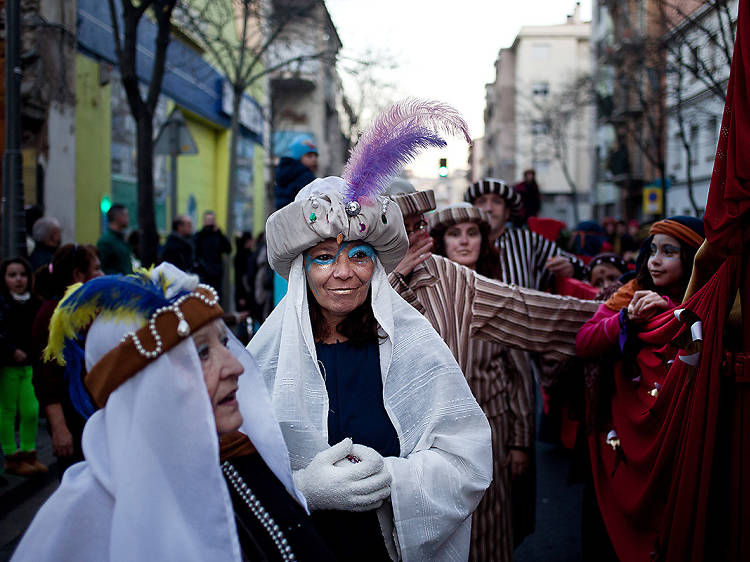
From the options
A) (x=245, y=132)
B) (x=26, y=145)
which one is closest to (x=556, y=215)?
(x=245, y=132)

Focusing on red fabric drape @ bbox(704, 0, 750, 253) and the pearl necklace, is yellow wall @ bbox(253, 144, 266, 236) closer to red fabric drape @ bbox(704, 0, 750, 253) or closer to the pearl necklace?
red fabric drape @ bbox(704, 0, 750, 253)

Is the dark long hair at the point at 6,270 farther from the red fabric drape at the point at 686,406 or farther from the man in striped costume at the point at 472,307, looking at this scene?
the red fabric drape at the point at 686,406

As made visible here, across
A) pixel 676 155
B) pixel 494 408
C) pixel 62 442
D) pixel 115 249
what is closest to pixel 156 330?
pixel 494 408

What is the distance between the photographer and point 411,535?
2.11 m

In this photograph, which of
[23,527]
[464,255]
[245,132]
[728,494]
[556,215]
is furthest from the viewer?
[556,215]

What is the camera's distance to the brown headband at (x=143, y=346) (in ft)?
5.06

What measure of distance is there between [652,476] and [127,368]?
7.34 feet

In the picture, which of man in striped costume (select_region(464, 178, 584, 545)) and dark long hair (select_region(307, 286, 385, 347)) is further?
man in striped costume (select_region(464, 178, 584, 545))

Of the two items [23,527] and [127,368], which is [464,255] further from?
[23,527]

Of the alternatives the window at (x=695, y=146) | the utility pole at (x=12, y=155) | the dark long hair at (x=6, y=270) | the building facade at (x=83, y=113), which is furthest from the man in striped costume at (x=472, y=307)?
the window at (x=695, y=146)

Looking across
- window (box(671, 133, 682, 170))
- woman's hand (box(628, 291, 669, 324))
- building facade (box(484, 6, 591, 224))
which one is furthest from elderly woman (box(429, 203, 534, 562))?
building facade (box(484, 6, 591, 224))

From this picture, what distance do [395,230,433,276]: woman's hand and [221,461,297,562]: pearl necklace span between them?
149 cm

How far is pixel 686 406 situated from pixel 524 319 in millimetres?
713

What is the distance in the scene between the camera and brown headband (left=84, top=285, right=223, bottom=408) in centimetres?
154
